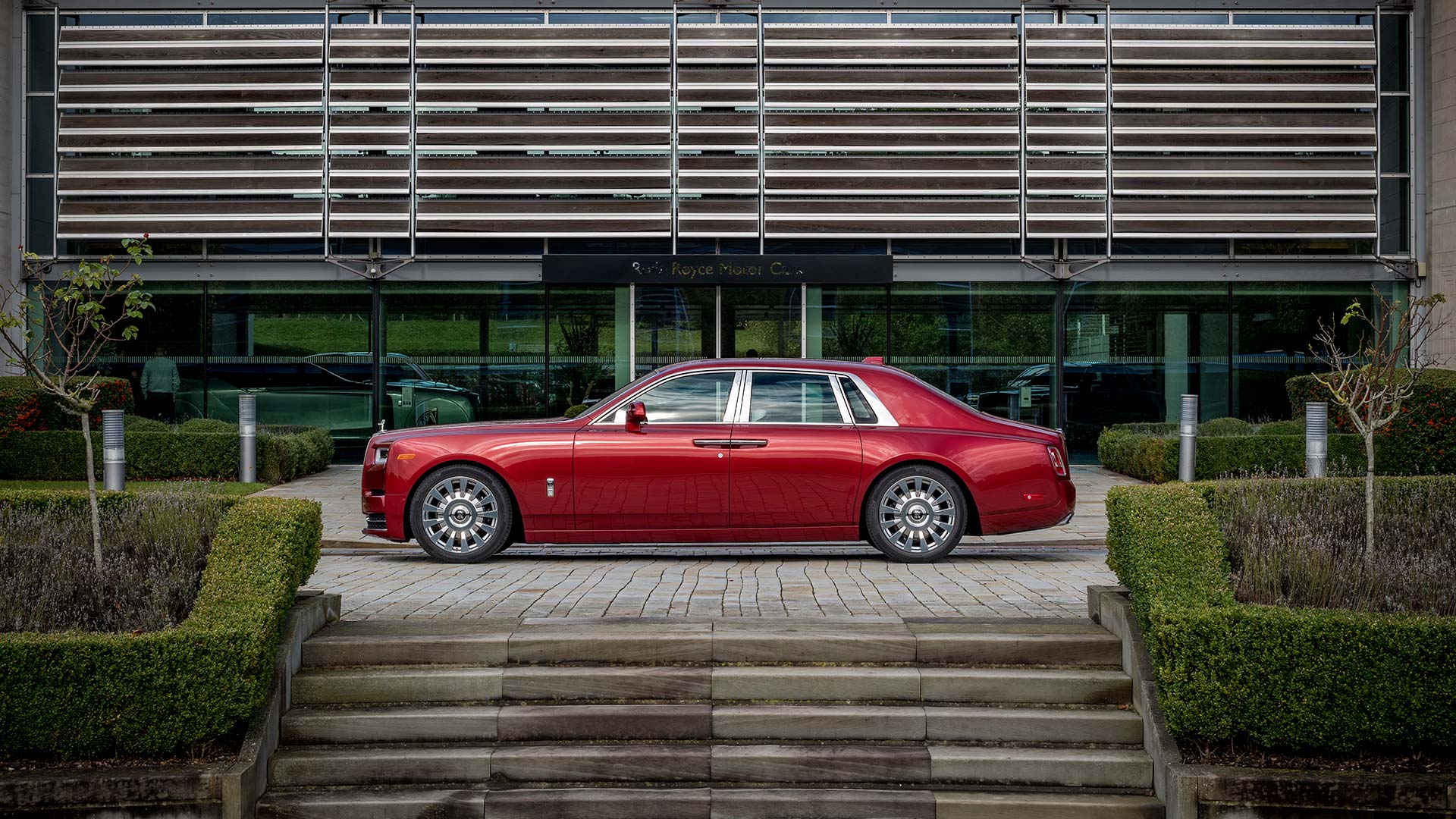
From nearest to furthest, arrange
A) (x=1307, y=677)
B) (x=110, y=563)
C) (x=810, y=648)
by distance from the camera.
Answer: (x=1307, y=677), (x=810, y=648), (x=110, y=563)

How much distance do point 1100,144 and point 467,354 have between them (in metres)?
11.7

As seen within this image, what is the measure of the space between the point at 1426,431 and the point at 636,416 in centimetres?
1076

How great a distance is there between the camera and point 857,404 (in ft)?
31.9

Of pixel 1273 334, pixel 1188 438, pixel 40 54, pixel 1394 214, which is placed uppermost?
pixel 40 54

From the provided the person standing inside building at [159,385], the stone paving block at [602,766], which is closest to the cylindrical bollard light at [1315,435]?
the stone paving block at [602,766]

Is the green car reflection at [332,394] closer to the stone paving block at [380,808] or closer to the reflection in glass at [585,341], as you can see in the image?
the reflection in glass at [585,341]

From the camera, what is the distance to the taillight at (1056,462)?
31.6 feet

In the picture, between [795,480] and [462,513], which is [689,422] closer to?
[795,480]

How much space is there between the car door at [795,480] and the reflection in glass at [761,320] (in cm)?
1172

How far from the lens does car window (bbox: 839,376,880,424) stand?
380 inches

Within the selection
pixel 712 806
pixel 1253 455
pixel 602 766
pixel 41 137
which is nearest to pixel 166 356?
pixel 41 137

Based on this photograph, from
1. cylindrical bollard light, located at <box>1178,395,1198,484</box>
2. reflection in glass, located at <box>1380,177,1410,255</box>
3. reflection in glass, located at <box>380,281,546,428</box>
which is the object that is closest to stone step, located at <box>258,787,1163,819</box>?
cylindrical bollard light, located at <box>1178,395,1198,484</box>

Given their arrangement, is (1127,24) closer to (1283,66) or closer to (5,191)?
(1283,66)

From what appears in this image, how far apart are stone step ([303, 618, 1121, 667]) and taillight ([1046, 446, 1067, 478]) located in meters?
3.56
